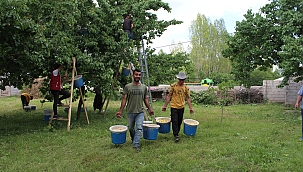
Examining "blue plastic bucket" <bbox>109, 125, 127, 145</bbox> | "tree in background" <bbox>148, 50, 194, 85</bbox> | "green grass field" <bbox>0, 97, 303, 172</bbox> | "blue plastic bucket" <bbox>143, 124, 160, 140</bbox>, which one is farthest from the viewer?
"tree in background" <bbox>148, 50, 194, 85</bbox>

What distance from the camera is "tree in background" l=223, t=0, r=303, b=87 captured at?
9984 millimetres

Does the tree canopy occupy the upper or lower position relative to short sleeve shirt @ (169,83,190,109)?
upper

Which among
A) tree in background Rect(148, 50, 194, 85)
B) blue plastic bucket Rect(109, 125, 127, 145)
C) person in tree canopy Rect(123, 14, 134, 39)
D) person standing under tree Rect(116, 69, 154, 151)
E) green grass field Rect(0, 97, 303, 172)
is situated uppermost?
person in tree canopy Rect(123, 14, 134, 39)

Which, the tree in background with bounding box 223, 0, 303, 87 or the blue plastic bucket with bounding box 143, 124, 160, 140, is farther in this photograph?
the tree in background with bounding box 223, 0, 303, 87

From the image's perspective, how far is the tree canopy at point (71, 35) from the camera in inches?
286

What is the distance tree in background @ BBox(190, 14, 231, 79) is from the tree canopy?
31105 mm

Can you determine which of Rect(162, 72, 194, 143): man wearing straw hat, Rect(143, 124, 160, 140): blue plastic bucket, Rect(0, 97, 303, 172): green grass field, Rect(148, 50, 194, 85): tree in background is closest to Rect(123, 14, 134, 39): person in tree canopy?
Rect(148, 50, 194, 85): tree in background

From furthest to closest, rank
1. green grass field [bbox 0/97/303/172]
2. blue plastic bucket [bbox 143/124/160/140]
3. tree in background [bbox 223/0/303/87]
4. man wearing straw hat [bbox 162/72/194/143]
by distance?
tree in background [bbox 223/0/303/87], man wearing straw hat [bbox 162/72/194/143], blue plastic bucket [bbox 143/124/160/140], green grass field [bbox 0/97/303/172]

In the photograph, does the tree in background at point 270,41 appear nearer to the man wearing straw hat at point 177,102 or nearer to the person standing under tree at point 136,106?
the man wearing straw hat at point 177,102

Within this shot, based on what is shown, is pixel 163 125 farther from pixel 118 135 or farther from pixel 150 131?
pixel 118 135

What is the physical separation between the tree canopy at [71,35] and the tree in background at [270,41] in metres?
3.17

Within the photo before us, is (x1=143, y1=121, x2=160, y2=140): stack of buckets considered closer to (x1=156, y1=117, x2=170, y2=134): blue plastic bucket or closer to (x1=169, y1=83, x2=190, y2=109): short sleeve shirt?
(x1=156, y1=117, x2=170, y2=134): blue plastic bucket

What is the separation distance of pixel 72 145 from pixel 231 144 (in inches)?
151

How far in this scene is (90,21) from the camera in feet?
32.6
